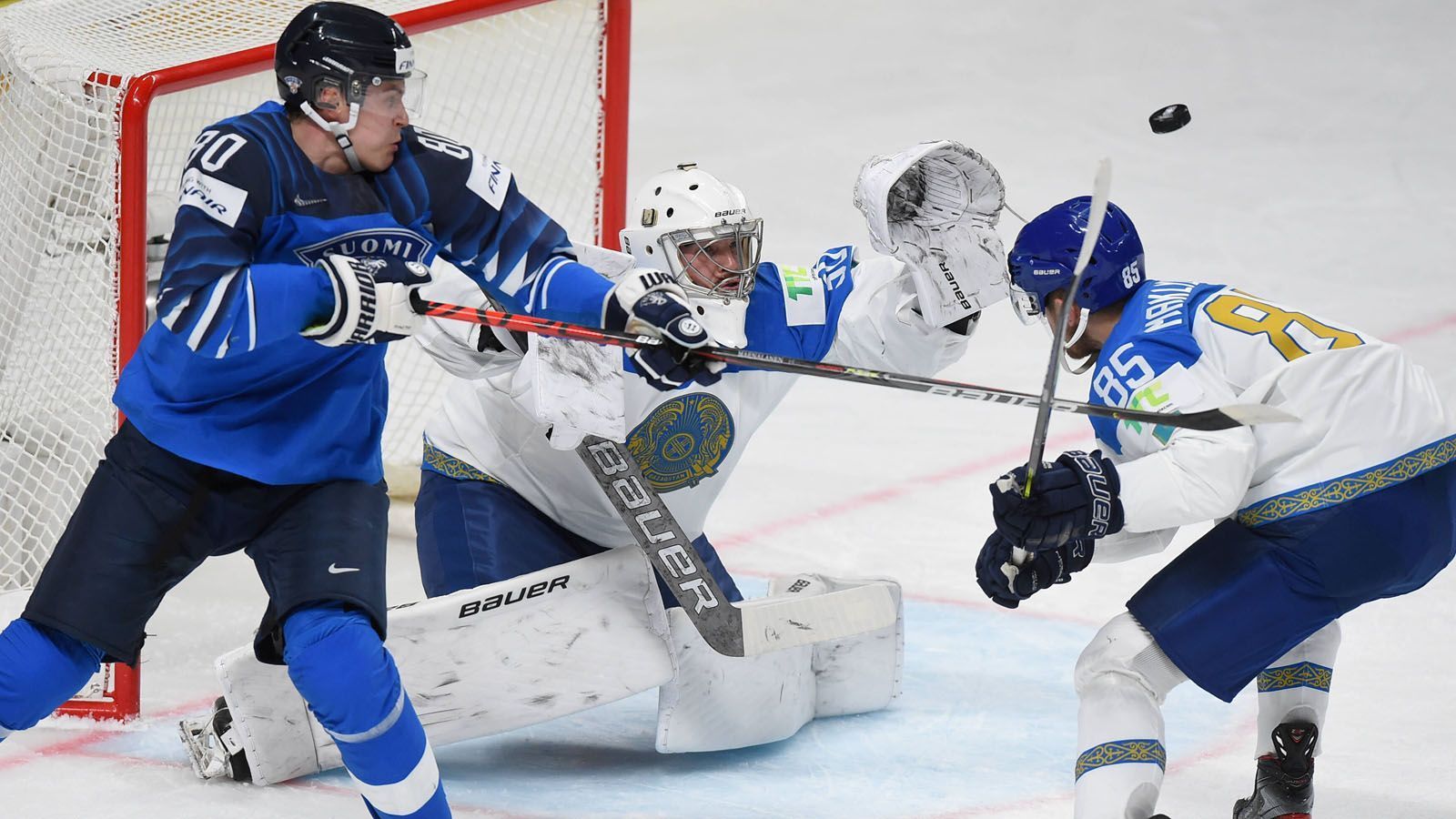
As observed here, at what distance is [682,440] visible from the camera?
9.77ft

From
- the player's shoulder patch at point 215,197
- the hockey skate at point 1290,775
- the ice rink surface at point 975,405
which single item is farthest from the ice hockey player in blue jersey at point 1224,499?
the player's shoulder patch at point 215,197

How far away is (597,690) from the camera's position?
2.74m

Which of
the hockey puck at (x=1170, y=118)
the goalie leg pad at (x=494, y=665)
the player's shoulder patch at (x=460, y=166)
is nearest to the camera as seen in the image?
the player's shoulder patch at (x=460, y=166)

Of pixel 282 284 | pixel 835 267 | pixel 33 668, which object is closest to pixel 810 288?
pixel 835 267

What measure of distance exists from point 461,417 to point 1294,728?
153 centimetres

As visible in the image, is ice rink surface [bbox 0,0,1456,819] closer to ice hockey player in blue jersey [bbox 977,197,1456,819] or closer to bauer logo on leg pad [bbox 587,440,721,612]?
bauer logo on leg pad [bbox 587,440,721,612]

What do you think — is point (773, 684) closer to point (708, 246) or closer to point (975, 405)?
point (708, 246)

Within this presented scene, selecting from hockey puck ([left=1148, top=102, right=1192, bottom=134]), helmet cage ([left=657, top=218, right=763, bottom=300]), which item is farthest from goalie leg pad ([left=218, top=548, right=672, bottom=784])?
hockey puck ([left=1148, top=102, right=1192, bottom=134])

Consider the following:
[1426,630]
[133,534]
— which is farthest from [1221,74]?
[133,534]

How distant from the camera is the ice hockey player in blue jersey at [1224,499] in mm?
2197

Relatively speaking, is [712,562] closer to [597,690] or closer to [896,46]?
[597,690]

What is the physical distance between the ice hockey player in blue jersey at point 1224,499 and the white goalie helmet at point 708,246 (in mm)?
673

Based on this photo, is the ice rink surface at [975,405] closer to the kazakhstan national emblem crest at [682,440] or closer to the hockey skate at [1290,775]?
the hockey skate at [1290,775]

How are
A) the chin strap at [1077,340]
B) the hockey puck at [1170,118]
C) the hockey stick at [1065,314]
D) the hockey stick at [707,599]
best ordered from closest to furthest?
the hockey stick at [1065,314]
the chin strap at [1077,340]
the hockey stick at [707,599]
the hockey puck at [1170,118]
